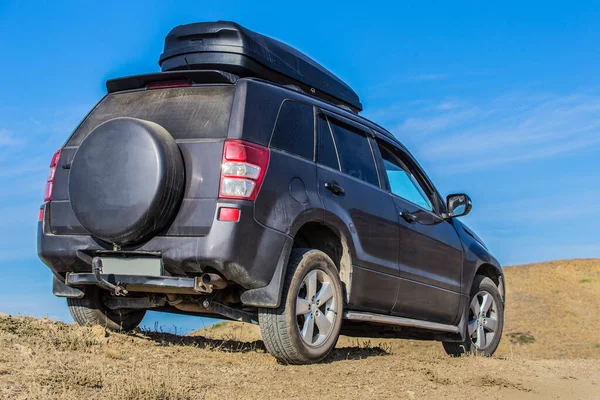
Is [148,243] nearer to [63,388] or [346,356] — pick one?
[63,388]

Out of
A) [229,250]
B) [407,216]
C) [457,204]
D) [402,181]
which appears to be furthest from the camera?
[457,204]

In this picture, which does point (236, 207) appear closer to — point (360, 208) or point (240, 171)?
point (240, 171)

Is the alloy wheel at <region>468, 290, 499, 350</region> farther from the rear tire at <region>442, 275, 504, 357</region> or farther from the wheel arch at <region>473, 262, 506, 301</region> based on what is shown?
the wheel arch at <region>473, 262, 506, 301</region>

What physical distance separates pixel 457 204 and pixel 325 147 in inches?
92.4

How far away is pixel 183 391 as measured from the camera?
4484mm

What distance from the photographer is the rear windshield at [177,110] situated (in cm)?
561

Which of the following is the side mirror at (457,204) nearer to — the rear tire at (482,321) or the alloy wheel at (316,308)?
the rear tire at (482,321)

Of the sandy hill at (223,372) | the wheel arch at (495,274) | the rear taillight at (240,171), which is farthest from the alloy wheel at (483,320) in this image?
the rear taillight at (240,171)

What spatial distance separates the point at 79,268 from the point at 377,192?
2664 millimetres

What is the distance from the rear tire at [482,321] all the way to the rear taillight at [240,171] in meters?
4.04

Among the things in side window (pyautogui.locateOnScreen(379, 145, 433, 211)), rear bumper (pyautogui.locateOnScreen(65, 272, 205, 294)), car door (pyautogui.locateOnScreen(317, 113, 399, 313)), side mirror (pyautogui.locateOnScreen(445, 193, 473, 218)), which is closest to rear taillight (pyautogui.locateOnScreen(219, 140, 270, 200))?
rear bumper (pyautogui.locateOnScreen(65, 272, 205, 294))

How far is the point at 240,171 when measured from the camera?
17.4 feet

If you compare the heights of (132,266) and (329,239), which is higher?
(329,239)

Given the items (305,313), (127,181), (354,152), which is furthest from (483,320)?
(127,181)
